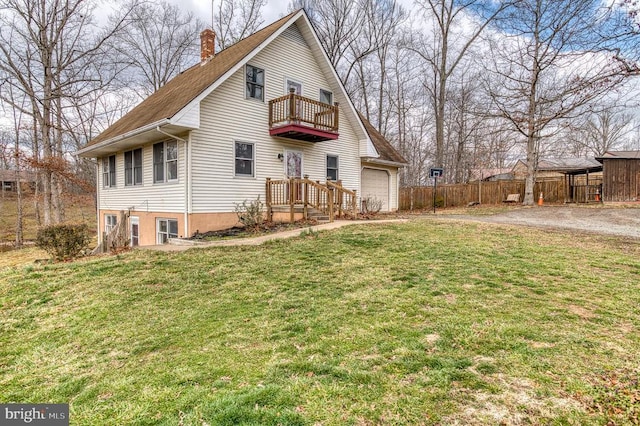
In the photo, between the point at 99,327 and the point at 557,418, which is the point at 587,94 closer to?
the point at 557,418

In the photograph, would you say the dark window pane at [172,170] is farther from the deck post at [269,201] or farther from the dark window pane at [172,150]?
the deck post at [269,201]

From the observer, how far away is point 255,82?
1219cm

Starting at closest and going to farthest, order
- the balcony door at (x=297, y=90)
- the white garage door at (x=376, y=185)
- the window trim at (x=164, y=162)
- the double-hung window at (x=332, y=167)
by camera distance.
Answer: the window trim at (x=164, y=162) < the balcony door at (x=297, y=90) < the double-hung window at (x=332, y=167) < the white garage door at (x=376, y=185)

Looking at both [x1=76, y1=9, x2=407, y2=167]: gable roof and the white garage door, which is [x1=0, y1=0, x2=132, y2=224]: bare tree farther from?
the white garage door

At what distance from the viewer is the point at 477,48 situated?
24.4 m

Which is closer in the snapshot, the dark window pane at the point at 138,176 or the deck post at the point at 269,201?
the deck post at the point at 269,201

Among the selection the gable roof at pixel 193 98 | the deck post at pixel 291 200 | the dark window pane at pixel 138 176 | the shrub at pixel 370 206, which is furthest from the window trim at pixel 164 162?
the shrub at pixel 370 206

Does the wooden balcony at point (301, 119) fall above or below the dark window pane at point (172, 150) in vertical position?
above

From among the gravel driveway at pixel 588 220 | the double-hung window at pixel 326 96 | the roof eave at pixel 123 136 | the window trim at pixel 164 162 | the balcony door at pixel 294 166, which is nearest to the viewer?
the roof eave at pixel 123 136

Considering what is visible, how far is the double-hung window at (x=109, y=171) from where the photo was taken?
15041 millimetres

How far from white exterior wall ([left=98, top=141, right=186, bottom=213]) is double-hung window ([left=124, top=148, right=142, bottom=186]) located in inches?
9.7

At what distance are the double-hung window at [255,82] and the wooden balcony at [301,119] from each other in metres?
0.52

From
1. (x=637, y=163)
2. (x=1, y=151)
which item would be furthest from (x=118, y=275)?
(x=637, y=163)

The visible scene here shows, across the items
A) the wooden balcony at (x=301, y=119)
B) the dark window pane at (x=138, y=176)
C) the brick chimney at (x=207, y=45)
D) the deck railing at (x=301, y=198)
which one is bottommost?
the deck railing at (x=301, y=198)
